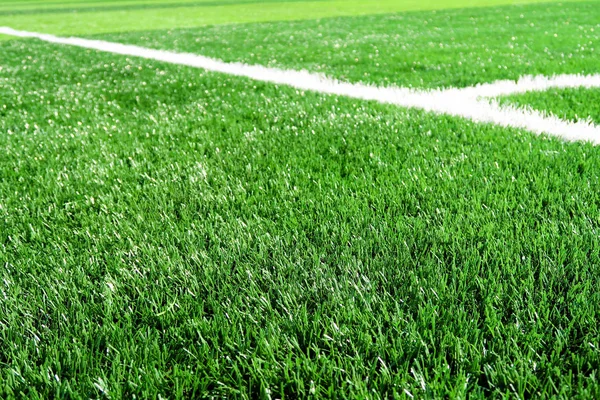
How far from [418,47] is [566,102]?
6.16 metres

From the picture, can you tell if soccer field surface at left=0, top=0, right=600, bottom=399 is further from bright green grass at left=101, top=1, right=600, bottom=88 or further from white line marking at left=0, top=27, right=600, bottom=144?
bright green grass at left=101, top=1, right=600, bottom=88

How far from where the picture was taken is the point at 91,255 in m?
2.58

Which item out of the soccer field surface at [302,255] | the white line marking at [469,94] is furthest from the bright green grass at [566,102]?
the white line marking at [469,94]

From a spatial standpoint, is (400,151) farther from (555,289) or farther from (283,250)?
(555,289)

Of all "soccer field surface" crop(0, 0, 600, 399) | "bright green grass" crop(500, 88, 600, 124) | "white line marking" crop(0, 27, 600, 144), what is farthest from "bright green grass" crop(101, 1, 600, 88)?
"soccer field surface" crop(0, 0, 600, 399)

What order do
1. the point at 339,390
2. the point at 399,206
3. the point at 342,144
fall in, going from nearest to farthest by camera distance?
the point at 339,390
the point at 399,206
the point at 342,144

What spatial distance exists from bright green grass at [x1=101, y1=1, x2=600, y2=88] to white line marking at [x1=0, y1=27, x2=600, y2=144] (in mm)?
442

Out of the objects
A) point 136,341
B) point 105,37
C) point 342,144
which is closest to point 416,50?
point 342,144

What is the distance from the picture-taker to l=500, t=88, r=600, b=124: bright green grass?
4.76m

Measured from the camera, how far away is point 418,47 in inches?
436

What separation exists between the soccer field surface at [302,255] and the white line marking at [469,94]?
19 centimetres

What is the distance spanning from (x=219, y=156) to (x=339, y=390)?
267 cm

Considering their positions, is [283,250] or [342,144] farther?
[342,144]

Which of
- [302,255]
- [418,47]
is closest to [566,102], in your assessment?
[302,255]
